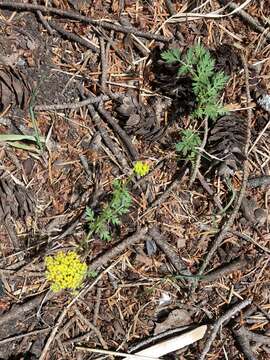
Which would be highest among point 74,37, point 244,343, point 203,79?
point 74,37

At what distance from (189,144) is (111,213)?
0.54m

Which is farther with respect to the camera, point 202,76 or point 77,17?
point 77,17

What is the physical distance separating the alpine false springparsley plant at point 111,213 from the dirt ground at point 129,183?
0.04 m

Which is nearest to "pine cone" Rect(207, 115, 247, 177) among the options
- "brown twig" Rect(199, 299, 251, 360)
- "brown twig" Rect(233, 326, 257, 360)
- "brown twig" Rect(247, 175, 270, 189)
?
"brown twig" Rect(247, 175, 270, 189)

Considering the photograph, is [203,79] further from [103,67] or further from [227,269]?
[227,269]

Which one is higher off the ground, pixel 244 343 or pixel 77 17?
pixel 77 17

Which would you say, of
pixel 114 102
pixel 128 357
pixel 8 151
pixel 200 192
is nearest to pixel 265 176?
pixel 200 192

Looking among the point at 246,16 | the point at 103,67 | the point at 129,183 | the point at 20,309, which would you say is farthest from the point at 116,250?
the point at 246,16

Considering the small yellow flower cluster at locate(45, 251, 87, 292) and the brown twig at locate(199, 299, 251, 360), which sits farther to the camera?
the brown twig at locate(199, 299, 251, 360)

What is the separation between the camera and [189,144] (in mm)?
2752

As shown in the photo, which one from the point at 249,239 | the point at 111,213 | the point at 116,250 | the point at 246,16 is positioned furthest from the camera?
the point at 246,16

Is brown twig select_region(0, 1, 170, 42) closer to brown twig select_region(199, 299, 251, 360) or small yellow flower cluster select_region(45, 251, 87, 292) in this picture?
small yellow flower cluster select_region(45, 251, 87, 292)

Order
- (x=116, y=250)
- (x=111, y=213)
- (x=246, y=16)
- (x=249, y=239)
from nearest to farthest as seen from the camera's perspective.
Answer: (x=111, y=213) → (x=116, y=250) → (x=249, y=239) → (x=246, y=16)

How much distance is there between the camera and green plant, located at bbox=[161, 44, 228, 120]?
A: 2662 millimetres
